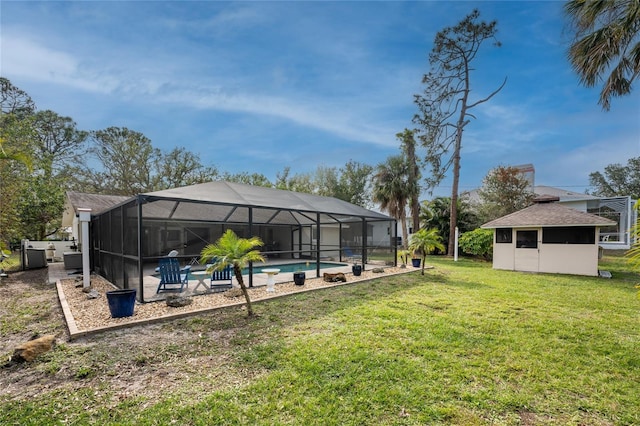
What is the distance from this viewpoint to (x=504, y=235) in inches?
500

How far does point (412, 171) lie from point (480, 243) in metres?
6.44

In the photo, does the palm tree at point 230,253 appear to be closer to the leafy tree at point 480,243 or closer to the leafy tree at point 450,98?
the leafy tree at point 480,243

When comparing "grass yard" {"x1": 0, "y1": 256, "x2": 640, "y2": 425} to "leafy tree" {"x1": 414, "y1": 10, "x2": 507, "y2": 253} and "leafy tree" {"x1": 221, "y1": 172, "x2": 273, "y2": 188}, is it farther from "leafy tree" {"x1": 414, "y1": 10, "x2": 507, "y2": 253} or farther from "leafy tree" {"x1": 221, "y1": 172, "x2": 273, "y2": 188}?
"leafy tree" {"x1": 221, "y1": 172, "x2": 273, "y2": 188}

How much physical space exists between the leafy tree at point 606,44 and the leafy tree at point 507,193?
1070 centimetres

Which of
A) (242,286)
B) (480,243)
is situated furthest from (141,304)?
(480,243)

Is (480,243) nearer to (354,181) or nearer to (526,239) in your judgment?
(526,239)

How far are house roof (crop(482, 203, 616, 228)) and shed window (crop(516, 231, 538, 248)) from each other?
45cm

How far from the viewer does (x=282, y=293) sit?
693cm

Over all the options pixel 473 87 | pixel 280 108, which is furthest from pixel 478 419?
pixel 473 87

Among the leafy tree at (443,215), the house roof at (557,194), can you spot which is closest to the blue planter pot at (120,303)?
the leafy tree at (443,215)

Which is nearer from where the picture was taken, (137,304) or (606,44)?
(137,304)

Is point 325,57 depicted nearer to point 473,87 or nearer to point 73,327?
point 73,327

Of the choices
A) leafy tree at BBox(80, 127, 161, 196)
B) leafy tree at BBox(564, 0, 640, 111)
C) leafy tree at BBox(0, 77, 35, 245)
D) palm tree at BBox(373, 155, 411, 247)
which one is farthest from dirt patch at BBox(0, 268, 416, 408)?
leafy tree at BBox(80, 127, 161, 196)

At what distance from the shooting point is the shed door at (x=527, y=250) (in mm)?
11766
